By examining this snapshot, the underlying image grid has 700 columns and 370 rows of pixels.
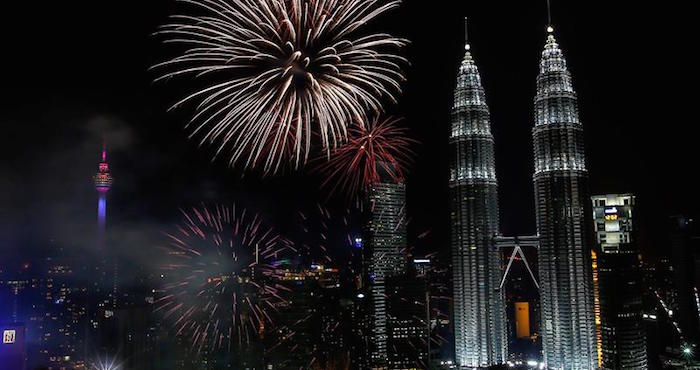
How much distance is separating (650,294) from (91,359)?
66.8m

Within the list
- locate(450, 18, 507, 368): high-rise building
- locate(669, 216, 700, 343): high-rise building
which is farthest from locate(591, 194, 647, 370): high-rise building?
locate(669, 216, 700, 343): high-rise building

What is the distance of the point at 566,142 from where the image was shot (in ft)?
173

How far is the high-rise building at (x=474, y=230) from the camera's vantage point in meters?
57.1

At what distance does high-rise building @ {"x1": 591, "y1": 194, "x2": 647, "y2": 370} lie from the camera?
53344mm

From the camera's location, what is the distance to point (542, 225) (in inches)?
2100

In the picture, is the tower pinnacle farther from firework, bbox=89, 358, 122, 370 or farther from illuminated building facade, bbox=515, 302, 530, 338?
illuminated building facade, bbox=515, 302, 530, 338

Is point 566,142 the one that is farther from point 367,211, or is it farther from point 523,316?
point 523,316

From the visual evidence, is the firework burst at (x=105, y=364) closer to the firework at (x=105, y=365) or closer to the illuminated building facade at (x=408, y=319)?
the firework at (x=105, y=365)

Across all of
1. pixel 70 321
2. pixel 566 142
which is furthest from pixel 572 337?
pixel 70 321

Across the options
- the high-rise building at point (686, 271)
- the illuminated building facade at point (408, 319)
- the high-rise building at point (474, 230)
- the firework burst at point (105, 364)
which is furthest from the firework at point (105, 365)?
the high-rise building at point (686, 271)

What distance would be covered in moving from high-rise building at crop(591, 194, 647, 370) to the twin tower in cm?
388

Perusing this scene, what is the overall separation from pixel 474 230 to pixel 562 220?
980 cm

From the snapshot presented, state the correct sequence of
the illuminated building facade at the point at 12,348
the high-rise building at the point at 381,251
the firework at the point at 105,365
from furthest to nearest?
the high-rise building at the point at 381,251 < the firework at the point at 105,365 < the illuminated building facade at the point at 12,348

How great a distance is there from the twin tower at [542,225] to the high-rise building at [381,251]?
8022 mm
